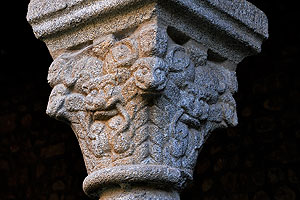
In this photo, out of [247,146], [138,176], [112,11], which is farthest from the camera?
[247,146]

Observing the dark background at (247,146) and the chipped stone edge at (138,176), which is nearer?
the chipped stone edge at (138,176)

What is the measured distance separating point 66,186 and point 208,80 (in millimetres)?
3288

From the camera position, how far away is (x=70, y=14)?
2195 mm

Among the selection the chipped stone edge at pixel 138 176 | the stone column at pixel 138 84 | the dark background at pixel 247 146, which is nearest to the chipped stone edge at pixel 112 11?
the stone column at pixel 138 84

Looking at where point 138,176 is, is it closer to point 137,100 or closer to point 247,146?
point 137,100

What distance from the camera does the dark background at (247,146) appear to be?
4.34 metres

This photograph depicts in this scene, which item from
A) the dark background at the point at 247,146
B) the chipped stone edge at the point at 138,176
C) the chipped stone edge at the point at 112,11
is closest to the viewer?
the chipped stone edge at the point at 138,176

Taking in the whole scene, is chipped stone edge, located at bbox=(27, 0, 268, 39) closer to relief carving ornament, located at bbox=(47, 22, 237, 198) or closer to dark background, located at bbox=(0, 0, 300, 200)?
relief carving ornament, located at bbox=(47, 22, 237, 198)

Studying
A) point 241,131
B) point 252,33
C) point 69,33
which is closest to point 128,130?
point 69,33

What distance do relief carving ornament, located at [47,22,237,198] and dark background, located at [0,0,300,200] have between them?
7.37ft

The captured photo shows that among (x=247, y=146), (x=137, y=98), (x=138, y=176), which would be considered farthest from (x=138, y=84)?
(x=247, y=146)

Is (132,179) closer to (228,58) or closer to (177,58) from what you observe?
(177,58)

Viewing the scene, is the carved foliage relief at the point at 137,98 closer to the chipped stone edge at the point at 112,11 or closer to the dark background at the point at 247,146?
the chipped stone edge at the point at 112,11

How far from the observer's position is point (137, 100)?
198 cm
